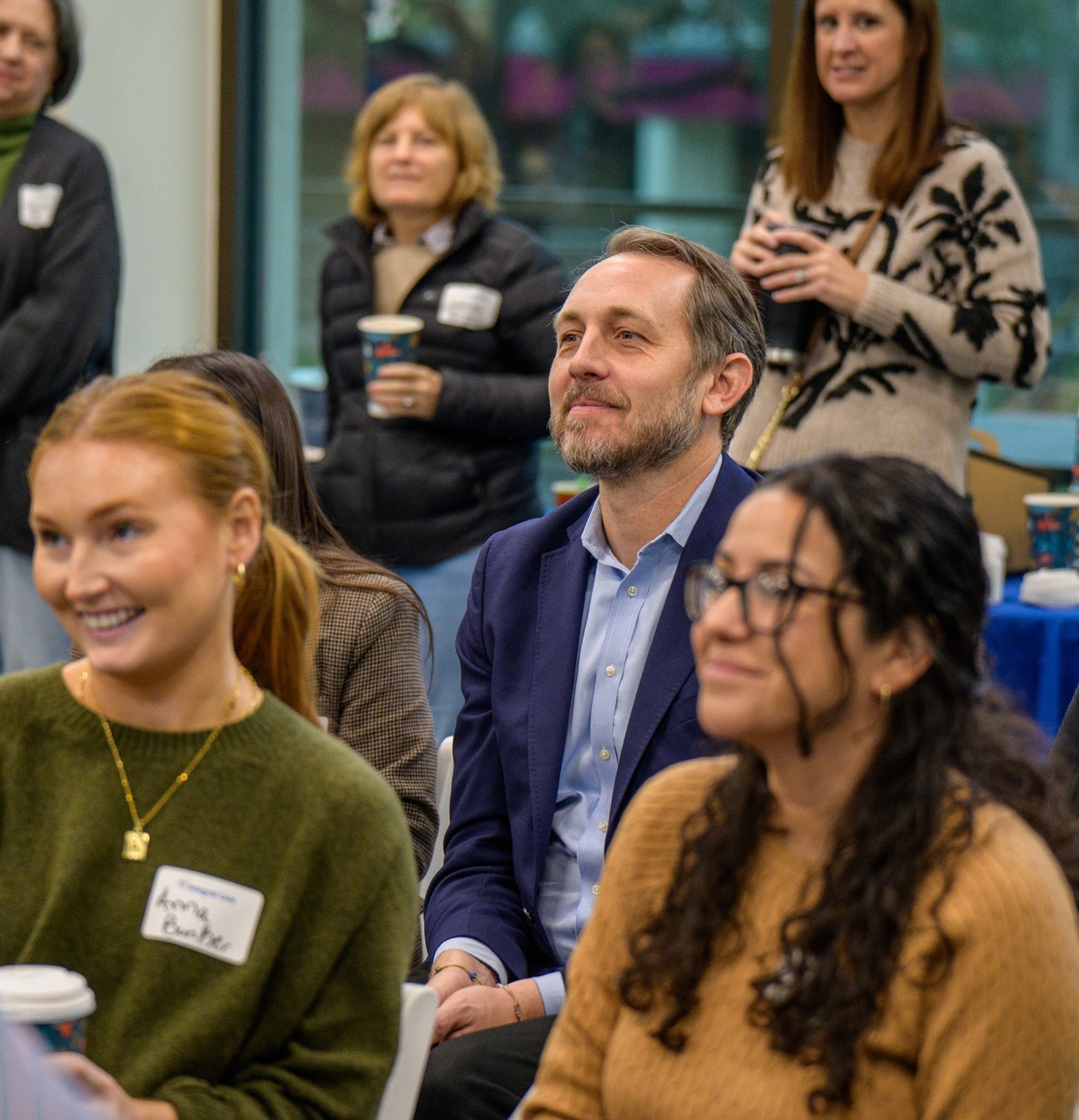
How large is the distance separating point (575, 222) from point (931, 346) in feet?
8.77

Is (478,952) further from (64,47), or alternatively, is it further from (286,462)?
(64,47)

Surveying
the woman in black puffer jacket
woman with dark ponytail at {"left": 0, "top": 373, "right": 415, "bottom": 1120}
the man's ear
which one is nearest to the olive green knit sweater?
woman with dark ponytail at {"left": 0, "top": 373, "right": 415, "bottom": 1120}

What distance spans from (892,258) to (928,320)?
0.57 ft

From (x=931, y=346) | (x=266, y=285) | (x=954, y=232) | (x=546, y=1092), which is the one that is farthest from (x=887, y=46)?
(x=266, y=285)

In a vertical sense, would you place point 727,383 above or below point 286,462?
above

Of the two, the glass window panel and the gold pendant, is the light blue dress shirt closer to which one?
the gold pendant

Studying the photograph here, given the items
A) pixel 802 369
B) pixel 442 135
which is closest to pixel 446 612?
pixel 802 369

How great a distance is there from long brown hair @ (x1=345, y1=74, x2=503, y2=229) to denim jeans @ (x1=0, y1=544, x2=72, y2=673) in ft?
3.90

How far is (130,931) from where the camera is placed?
61.9 inches

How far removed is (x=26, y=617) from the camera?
3902 mm

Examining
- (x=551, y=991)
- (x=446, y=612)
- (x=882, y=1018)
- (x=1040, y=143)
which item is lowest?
(x=551, y=991)

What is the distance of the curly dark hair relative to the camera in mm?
1408

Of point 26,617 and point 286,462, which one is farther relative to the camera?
point 26,617

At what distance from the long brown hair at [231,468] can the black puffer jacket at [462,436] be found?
1.74 m
